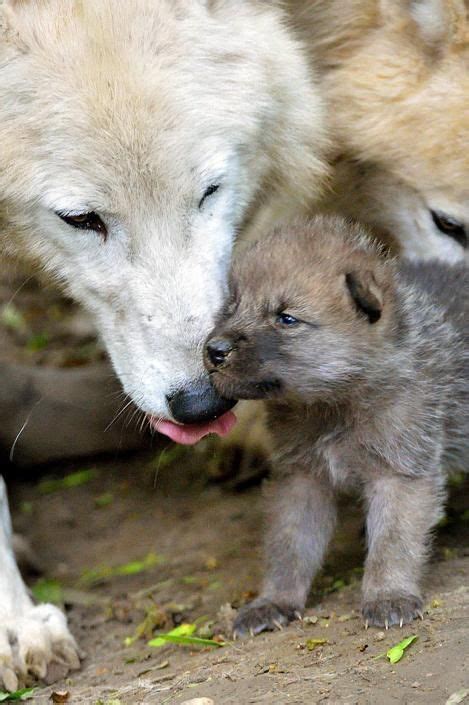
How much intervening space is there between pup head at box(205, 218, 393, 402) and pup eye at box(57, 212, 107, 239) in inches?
22.4

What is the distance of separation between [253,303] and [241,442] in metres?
1.95

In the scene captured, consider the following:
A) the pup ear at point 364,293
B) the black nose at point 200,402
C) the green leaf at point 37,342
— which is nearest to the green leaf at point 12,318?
the green leaf at point 37,342

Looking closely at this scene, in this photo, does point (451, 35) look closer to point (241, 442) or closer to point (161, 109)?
point (161, 109)

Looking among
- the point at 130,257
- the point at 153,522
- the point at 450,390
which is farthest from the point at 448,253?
the point at 153,522

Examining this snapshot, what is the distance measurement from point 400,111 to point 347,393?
1.40m

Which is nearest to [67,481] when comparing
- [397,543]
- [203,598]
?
[203,598]

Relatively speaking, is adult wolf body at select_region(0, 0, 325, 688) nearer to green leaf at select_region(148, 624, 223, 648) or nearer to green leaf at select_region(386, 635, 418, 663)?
green leaf at select_region(148, 624, 223, 648)

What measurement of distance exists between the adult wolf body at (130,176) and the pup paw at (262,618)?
56 cm

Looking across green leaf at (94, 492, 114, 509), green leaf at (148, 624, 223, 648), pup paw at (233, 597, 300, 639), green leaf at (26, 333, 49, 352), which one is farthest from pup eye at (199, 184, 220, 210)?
green leaf at (26, 333, 49, 352)

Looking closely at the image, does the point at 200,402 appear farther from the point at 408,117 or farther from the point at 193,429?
the point at 408,117

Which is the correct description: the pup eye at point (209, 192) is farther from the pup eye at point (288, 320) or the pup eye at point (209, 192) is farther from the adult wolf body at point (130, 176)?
the pup eye at point (288, 320)

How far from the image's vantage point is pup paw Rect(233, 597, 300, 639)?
11.1 ft

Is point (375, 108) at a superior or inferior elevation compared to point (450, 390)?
superior

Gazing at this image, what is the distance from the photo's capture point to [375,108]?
169 inches
